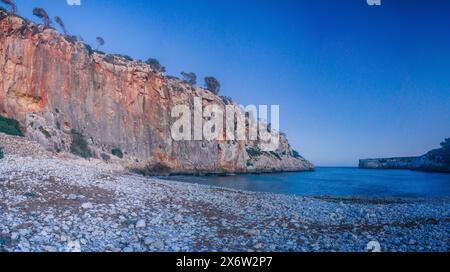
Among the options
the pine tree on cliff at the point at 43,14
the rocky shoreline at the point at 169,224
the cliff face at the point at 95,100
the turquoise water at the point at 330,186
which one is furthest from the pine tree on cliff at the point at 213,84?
the rocky shoreline at the point at 169,224

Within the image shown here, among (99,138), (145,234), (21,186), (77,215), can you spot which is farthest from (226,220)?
(99,138)

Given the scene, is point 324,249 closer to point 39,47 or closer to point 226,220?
point 226,220

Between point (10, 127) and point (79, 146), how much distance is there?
975cm

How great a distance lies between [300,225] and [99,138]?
42.1 meters

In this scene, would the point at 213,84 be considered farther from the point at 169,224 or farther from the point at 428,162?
the point at 428,162

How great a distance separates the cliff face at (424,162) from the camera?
122 meters

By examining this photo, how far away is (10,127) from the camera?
108ft

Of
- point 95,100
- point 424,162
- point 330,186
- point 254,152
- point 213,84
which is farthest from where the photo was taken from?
point 424,162

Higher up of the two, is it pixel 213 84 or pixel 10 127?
pixel 213 84

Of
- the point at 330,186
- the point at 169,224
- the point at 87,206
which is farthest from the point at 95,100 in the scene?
the point at 169,224

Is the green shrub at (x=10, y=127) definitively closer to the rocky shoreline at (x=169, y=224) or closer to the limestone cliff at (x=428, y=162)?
the rocky shoreline at (x=169, y=224)

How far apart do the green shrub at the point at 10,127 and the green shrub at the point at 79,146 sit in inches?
271

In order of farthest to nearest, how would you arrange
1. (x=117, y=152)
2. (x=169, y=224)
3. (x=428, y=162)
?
(x=428, y=162) → (x=117, y=152) → (x=169, y=224)

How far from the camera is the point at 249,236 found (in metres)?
9.14
